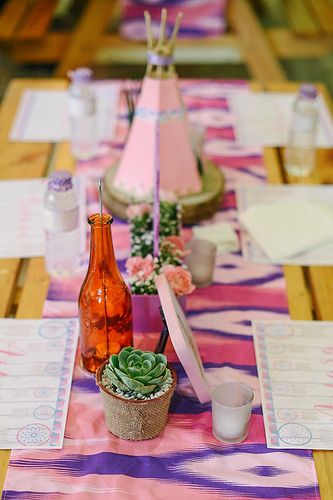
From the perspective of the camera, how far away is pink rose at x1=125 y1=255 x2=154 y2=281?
1.32 metres

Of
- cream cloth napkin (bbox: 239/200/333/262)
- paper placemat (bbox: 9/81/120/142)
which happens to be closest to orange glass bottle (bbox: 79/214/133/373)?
cream cloth napkin (bbox: 239/200/333/262)

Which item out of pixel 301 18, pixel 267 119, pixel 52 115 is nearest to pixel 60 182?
pixel 52 115

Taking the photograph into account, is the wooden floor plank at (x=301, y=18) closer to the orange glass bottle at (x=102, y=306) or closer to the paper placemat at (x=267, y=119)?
the paper placemat at (x=267, y=119)

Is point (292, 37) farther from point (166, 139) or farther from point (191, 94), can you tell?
point (166, 139)

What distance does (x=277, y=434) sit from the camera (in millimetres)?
1160

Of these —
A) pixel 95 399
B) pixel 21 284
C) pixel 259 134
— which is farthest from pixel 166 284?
pixel 259 134

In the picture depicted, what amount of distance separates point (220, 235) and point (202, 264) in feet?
0.56

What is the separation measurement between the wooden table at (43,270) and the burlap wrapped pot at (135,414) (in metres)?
0.16

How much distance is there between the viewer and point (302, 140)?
6.31ft

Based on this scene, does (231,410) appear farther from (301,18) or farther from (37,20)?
(301,18)

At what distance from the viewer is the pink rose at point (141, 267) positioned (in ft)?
4.32

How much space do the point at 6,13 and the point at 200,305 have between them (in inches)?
112

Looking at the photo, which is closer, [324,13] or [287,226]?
[287,226]

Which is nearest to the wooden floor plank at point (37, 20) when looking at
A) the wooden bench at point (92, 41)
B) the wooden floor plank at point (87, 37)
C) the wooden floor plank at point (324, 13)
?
the wooden bench at point (92, 41)
